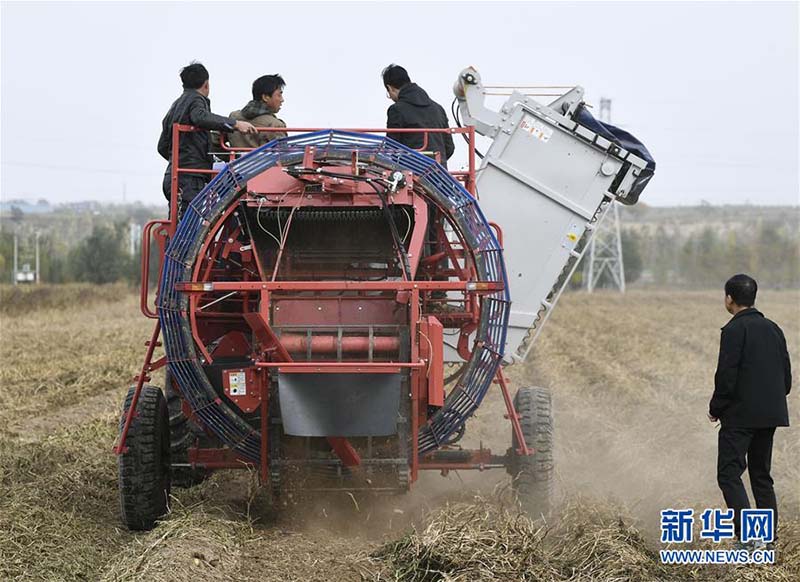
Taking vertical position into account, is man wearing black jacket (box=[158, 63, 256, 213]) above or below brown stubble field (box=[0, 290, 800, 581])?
above

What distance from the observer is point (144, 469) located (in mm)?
7527

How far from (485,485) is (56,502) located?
3.45 metres

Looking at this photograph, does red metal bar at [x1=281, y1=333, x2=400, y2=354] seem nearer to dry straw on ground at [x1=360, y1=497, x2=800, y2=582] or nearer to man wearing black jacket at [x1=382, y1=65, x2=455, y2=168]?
dry straw on ground at [x1=360, y1=497, x2=800, y2=582]

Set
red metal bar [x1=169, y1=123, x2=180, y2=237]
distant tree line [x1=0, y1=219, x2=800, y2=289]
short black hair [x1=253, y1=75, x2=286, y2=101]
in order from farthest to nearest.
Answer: distant tree line [x1=0, y1=219, x2=800, y2=289]
short black hair [x1=253, y1=75, x2=286, y2=101]
red metal bar [x1=169, y1=123, x2=180, y2=237]

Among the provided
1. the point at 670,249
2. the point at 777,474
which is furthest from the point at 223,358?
the point at 670,249

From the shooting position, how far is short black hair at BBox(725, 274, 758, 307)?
22.4 ft

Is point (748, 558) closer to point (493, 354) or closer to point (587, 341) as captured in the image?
point (493, 354)

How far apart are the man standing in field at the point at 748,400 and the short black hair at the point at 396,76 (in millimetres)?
3518

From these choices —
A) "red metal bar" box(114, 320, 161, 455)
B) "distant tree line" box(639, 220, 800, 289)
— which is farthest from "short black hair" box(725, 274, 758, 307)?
"distant tree line" box(639, 220, 800, 289)

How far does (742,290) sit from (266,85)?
166 inches

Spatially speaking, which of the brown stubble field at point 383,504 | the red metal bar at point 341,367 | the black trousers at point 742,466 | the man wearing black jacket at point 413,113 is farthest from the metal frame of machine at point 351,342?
the black trousers at point 742,466

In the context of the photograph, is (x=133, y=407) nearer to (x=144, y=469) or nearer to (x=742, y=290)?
(x=144, y=469)

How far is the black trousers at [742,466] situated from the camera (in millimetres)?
6622

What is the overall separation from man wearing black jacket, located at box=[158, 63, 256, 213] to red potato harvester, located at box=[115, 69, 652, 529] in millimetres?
188
